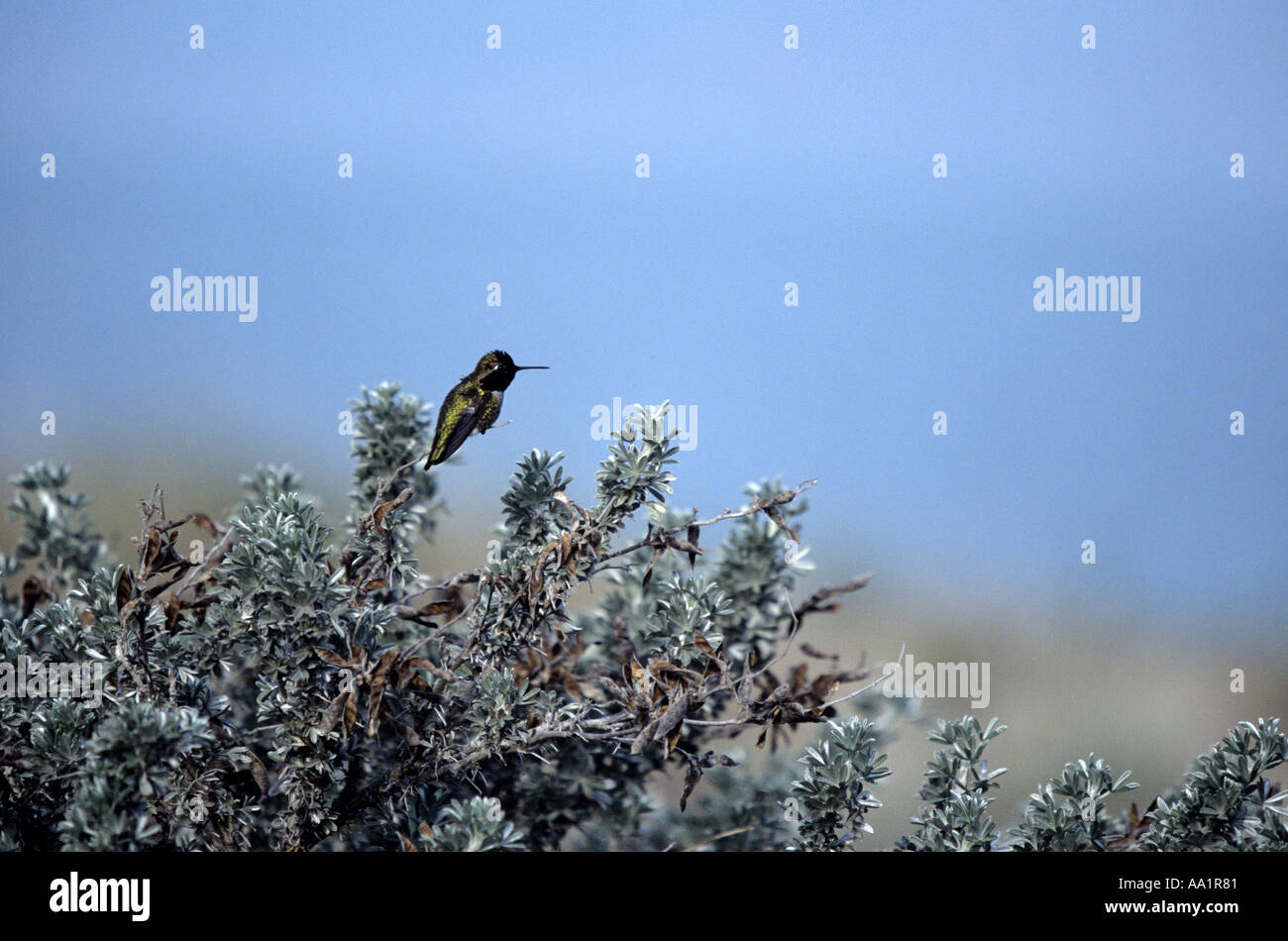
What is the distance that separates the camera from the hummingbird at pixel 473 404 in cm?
333

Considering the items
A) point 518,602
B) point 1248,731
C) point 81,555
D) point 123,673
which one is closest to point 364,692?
point 518,602

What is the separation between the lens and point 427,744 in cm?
282

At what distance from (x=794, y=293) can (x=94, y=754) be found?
5.55 meters

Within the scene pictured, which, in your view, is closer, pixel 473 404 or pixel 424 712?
pixel 424 712

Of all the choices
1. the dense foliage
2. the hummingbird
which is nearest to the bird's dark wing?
the hummingbird

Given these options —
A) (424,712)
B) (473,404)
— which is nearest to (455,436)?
(473,404)

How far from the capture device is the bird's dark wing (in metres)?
3.33

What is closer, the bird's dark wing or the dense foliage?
the dense foliage

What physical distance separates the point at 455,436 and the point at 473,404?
0.43 ft

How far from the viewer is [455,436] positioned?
333 centimetres

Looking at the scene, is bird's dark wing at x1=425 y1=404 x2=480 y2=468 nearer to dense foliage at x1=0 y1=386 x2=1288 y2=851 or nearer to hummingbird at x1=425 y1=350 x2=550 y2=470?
hummingbird at x1=425 y1=350 x2=550 y2=470

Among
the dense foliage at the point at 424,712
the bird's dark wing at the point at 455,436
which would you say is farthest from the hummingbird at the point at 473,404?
the dense foliage at the point at 424,712

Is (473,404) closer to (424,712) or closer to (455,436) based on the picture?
(455,436)
